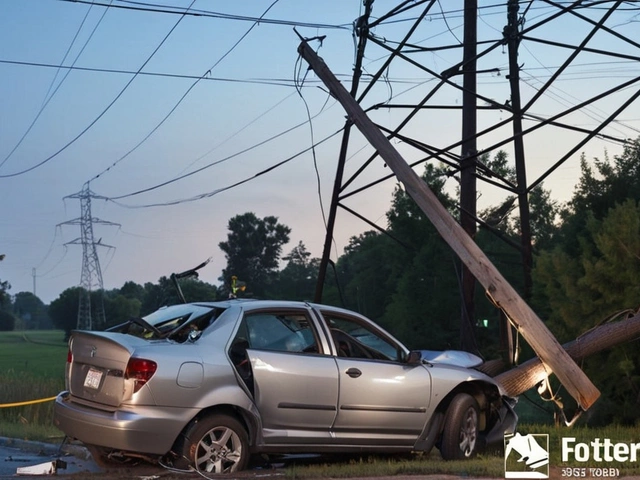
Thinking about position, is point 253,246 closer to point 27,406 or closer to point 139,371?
point 27,406

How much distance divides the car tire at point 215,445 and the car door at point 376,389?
1.14 m

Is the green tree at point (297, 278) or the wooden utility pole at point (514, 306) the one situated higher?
the green tree at point (297, 278)

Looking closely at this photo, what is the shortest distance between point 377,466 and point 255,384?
138cm

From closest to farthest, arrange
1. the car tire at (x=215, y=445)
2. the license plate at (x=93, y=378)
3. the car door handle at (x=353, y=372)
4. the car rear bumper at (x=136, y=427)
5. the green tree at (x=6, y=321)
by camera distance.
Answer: the car rear bumper at (x=136, y=427)
the car tire at (x=215, y=445)
the license plate at (x=93, y=378)
the car door handle at (x=353, y=372)
the green tree at (x=6, y=321)

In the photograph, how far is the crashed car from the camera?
844 centimetres

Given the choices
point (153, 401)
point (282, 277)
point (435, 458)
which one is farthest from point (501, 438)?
point (282, 277)

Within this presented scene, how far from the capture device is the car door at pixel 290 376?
909 cm

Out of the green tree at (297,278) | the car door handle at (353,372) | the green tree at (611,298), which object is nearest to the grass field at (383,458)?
the car door handle at (353,372)

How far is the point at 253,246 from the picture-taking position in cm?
7956

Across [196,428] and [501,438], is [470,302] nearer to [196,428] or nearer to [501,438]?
[501,438]

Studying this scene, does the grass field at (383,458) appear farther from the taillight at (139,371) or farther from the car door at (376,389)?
the taillight at (139,371)

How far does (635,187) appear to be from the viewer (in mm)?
34125

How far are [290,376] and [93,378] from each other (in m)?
1.76

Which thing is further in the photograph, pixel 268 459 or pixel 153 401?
pixel 268 459
